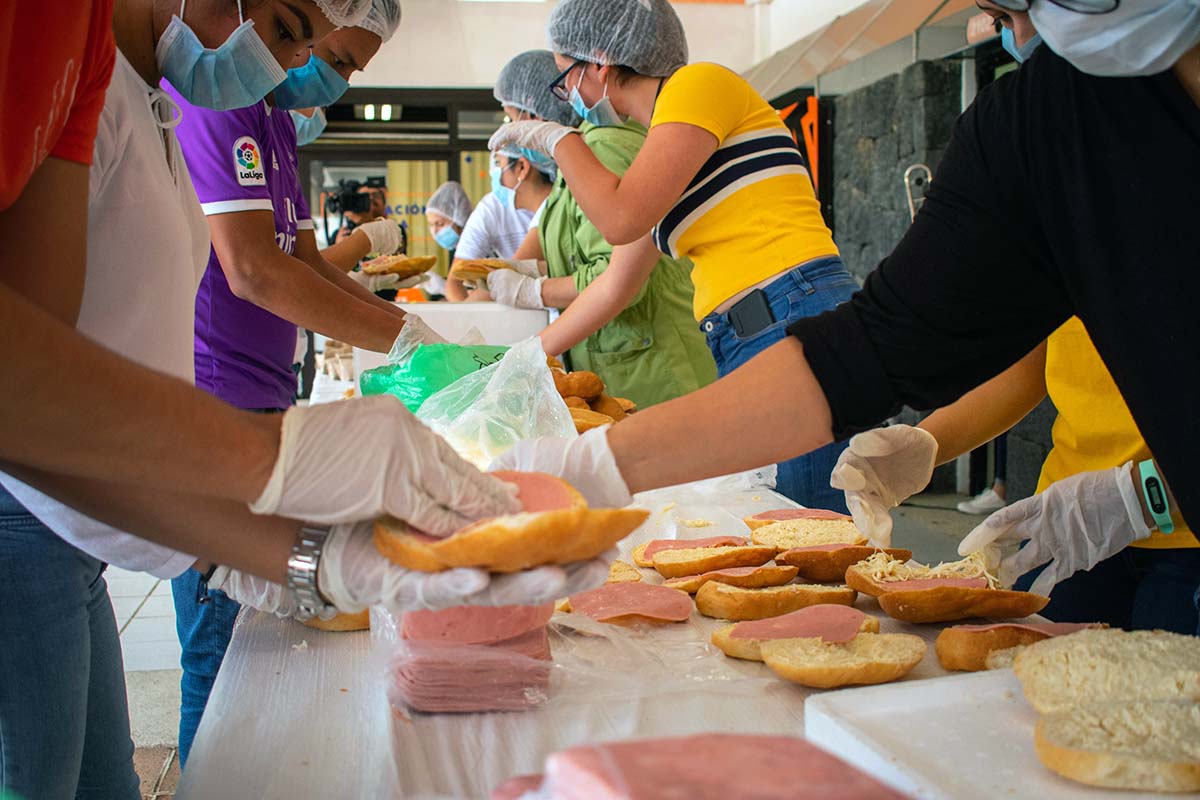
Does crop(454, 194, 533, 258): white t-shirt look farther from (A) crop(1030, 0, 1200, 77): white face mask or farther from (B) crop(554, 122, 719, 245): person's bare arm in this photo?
(A) crop(1030, 0, 1200, 77): white face mask

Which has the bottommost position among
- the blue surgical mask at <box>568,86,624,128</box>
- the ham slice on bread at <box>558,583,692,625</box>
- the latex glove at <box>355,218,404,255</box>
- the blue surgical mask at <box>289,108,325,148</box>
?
the ham slice on bread at <box>558,583,692,625</box>

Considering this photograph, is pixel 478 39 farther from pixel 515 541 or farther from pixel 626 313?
pixel 515 541

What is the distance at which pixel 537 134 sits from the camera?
117 inches

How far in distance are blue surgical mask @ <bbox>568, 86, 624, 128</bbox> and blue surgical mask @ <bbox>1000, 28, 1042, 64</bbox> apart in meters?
1.48

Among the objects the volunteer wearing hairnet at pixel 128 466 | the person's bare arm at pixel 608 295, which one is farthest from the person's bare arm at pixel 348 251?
the volunteer wearing hairnet at pixel 128 466

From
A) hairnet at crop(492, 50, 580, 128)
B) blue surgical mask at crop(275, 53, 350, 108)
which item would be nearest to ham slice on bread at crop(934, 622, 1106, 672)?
blue surgical mask at crop(275, 53, 350, 108)

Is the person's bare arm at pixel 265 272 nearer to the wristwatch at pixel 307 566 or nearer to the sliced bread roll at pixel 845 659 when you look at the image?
the wristwatch at pixel 307 566

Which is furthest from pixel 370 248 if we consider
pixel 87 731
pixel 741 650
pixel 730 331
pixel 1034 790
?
pixel 1034 790

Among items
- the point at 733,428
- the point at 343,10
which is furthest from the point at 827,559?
the point at 343,10

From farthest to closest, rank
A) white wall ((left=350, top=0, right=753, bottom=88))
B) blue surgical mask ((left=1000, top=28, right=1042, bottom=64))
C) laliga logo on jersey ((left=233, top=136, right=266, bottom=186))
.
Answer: white wall ((left=350, top=0, right=753, bottom=88)) → laliga logo on jersey ((left=233, top=136, right=266, bottom=186)) → blue surgical mask ((left=1000, top=28, right=1042, bottom=64))

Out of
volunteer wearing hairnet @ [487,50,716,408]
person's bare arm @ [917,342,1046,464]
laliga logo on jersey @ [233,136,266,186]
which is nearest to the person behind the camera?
person's bare arm @ [917,342,1046,464]

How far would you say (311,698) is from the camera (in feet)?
4.35

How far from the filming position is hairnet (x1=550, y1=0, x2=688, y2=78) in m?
2.79

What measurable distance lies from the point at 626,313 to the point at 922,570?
2001 millimetres
